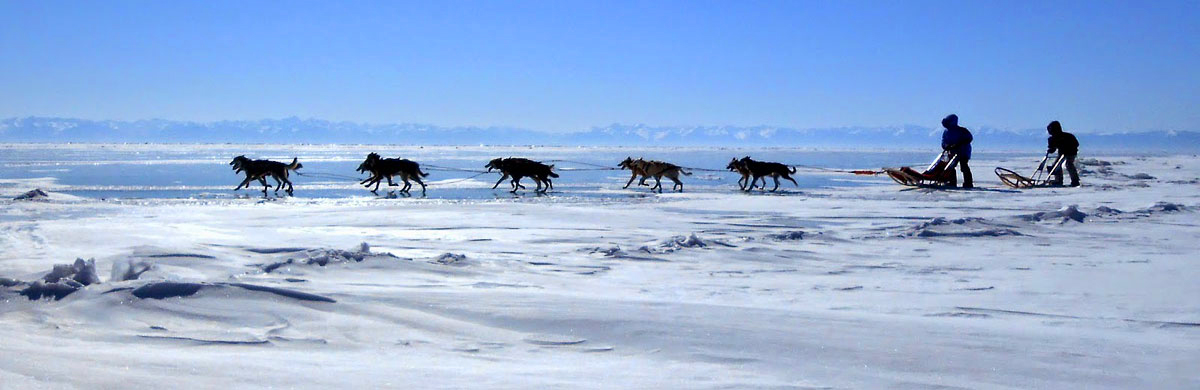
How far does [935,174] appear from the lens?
722 inches

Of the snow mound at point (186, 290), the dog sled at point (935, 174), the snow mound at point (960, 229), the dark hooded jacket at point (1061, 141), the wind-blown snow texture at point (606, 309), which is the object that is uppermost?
the dark hooded jacket at point (1061, 141)

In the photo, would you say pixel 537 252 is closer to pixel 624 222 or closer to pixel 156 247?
pixel 156 247

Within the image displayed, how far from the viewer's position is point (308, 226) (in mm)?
9586

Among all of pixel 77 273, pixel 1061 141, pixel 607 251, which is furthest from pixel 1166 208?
pixel 77 273

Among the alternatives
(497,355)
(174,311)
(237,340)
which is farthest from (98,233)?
(497,355)

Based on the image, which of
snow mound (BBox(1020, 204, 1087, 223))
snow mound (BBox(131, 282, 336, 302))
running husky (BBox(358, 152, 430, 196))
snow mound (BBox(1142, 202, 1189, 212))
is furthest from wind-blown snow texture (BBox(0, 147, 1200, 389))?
running husky (BBox(358, 152, 430, 196))

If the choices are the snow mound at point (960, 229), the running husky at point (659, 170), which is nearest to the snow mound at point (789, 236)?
the snow mound at point (960, 229)

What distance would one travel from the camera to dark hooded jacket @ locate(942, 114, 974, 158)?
18328mm

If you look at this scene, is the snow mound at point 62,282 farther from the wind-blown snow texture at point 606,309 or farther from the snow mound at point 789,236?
the snow mound at point 789,236

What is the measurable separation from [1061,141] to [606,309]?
17.4 metres

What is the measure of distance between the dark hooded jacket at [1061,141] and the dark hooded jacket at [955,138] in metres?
1.79

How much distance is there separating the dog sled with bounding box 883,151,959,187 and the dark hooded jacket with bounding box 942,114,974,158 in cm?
16

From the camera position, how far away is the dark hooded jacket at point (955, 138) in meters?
18.3

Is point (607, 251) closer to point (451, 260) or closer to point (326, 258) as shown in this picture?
point (451, 260)
